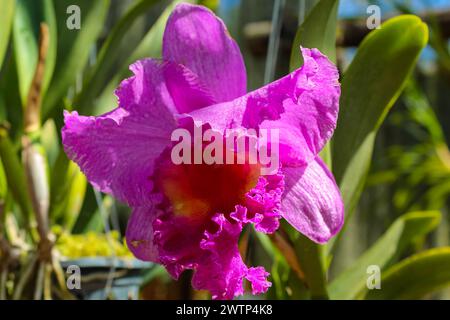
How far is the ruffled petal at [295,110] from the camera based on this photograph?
0.44m

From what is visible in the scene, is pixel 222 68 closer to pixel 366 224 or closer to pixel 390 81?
pixel 390 81

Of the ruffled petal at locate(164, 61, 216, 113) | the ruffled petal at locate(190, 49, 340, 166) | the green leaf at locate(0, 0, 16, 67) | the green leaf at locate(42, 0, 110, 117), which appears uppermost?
the green leaf at locate(42, 0, 110, 117)

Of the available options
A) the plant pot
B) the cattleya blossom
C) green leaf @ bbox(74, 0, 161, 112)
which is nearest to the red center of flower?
the cattleya blossom

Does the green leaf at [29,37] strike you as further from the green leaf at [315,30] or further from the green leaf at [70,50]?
the green leaf at [315,30]

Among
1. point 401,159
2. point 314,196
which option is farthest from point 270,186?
point 401,159

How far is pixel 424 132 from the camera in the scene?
2146 millimetres

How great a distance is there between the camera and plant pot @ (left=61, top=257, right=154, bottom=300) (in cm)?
68

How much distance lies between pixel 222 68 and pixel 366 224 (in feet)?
5.42

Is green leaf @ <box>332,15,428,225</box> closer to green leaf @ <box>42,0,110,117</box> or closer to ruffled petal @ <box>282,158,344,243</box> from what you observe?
ruffled petal @ <box>282,158,344,243</box>

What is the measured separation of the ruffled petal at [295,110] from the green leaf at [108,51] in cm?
35

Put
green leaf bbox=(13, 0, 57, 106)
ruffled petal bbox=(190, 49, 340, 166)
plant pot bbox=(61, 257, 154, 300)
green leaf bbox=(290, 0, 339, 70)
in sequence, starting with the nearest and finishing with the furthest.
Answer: ruffled petal bbox=(190, 49, 340, 166) < green leaf bbox=(290, 0, 339, 70) < plant pot bbox=(61, 257, 154, 300) < green leaf bbox=(13, 0, 57, 106)

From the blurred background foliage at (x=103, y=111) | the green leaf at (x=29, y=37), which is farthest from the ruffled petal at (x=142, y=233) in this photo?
the green leaf at (x=29, y=37)

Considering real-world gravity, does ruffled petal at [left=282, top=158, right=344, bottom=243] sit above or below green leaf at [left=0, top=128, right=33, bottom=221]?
below

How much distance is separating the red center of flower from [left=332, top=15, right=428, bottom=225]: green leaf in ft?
0.58
